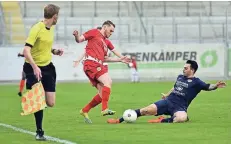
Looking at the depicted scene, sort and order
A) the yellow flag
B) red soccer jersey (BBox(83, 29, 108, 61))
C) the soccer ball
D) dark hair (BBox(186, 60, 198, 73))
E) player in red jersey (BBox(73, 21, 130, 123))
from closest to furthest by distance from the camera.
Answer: the yellow flag < the soccer ball < dark hair (BBox(186, 60, 198, 73)) < player in red jersey (BBox(73, 21, 130, 123)) < red soccer jersey (BBox(83, 29, 108, 61))

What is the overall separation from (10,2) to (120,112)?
29.8m

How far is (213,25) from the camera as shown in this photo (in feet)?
159

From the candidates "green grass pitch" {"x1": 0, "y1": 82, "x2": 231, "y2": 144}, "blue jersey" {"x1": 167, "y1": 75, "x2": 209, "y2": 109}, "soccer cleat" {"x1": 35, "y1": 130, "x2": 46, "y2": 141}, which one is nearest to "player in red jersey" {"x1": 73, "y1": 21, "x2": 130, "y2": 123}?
"green grass pitch" {"x1": 0, "y1": 82, "x2": 231, "y2": 144}

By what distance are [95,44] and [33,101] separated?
4691 mm

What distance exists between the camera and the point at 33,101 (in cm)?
1210

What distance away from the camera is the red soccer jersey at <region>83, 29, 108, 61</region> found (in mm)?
16547

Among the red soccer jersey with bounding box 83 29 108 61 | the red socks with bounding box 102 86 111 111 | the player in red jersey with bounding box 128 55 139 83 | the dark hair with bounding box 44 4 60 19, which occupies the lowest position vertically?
the player in red jersey with bounding box 128 55 139 83

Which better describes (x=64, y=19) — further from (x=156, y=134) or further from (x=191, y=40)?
(x=156, y=134)

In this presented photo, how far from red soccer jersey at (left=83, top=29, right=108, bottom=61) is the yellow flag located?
4.43 meters

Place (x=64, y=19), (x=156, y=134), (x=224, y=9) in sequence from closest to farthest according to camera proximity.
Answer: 1. (x=156, y=134)
2. (x=64, y=19)
3. (x=224, y=9)

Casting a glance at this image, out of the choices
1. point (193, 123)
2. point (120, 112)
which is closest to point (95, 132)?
point (193, 123)

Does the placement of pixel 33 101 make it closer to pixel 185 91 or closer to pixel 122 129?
pixel 122 129

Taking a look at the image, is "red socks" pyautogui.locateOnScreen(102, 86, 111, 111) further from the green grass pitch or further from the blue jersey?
the blue jersey

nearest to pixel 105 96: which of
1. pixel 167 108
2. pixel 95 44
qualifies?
pixel 95 44
